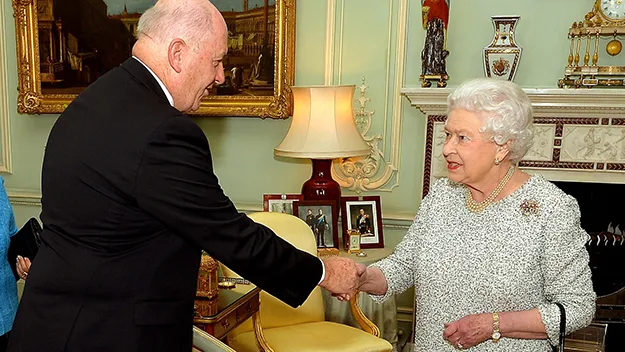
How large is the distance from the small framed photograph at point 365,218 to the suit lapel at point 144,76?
210 centimetres

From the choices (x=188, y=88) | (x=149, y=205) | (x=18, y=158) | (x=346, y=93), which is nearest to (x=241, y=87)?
(x=346, y=93)

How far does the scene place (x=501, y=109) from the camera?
5.94 feet

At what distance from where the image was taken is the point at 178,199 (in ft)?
4.74

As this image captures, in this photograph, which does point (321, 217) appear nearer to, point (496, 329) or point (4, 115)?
point (496, 329)

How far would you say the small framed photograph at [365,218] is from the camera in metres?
3.52

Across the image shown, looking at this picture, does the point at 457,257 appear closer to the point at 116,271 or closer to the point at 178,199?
the point at 178,199

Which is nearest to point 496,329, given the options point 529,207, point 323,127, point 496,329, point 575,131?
point 496,329

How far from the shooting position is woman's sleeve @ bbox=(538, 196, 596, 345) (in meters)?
1.72

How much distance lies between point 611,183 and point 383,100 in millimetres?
1515

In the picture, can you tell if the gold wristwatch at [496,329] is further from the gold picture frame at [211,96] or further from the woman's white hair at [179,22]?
the gold picture frame at [211,96]

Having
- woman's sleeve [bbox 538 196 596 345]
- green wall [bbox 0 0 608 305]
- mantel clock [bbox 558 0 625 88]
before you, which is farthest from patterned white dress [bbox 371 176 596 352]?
green wall [bbox 0 0 608 305]

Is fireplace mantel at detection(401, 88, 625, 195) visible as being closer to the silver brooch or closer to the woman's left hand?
the silver brooch

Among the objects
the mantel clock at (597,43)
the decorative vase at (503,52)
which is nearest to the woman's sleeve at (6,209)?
the decorative vase at (503,52)

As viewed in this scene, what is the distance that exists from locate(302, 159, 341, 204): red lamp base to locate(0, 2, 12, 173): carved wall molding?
2.66m
